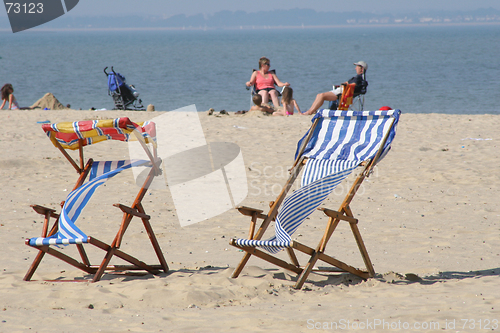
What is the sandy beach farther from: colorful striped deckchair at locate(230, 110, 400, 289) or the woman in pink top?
the woman in pink top

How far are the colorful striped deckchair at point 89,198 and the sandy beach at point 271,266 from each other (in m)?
0.15

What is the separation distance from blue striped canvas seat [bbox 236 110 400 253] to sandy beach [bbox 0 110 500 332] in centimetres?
40

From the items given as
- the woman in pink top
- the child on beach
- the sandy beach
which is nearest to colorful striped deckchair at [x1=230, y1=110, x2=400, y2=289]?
the sandy beach

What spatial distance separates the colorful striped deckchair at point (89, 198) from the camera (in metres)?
3.44

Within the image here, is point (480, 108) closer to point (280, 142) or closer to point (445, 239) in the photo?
point (280, 142)

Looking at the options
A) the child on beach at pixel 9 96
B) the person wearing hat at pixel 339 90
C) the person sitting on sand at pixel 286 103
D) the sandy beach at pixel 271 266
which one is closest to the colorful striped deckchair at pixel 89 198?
the sandy beach at pixel 271 266

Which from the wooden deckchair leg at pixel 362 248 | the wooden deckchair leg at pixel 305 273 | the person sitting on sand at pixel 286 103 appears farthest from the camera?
the person sitting on sand at pixel 286 103

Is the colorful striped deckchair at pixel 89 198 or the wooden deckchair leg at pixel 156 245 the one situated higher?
the colorful striped deckchair at pixel 89 198

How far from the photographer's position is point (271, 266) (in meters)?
4.11

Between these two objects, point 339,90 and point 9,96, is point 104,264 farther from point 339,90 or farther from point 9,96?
point 9,96

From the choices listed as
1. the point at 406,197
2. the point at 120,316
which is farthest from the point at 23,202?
the point at 406,197

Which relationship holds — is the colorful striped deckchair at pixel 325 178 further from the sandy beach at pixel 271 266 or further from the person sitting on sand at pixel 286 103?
the person sitting on sand at pixel 286 103

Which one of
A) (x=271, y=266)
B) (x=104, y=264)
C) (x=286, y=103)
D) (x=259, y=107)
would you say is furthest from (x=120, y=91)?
(x=104, y=264)

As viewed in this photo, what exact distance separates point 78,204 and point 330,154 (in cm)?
192
